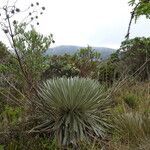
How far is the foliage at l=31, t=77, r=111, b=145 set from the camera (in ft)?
27.7

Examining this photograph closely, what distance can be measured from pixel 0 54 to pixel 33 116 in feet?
29.9

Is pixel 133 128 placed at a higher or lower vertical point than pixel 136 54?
higher

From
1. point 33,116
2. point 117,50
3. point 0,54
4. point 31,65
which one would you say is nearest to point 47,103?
point 33,116

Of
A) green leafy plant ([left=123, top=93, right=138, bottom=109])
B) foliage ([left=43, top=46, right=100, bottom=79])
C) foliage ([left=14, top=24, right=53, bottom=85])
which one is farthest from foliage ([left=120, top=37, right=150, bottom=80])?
green leafy plant ([left=123, top=93, right=138, bottom=109])

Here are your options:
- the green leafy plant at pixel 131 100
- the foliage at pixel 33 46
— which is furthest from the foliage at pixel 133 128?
the foliage at pixel 33 46

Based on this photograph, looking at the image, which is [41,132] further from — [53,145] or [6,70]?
[6,70]

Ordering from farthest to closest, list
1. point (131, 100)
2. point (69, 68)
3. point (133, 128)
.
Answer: point (69, 68) < point (131, 100) < point (133, 128)

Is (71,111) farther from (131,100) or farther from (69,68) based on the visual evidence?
(69,68)

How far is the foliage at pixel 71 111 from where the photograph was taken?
8453mm

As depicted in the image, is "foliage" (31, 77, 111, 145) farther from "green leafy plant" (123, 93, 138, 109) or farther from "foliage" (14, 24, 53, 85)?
"foliage" (14, 24, 53, 85)

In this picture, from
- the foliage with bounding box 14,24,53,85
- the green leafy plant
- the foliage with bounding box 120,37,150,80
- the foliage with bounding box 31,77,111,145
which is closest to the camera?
the foliage with bounding box 31,77,111,145

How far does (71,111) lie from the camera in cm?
864

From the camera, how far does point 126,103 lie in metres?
10.2

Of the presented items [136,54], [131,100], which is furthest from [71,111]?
[136,54]
